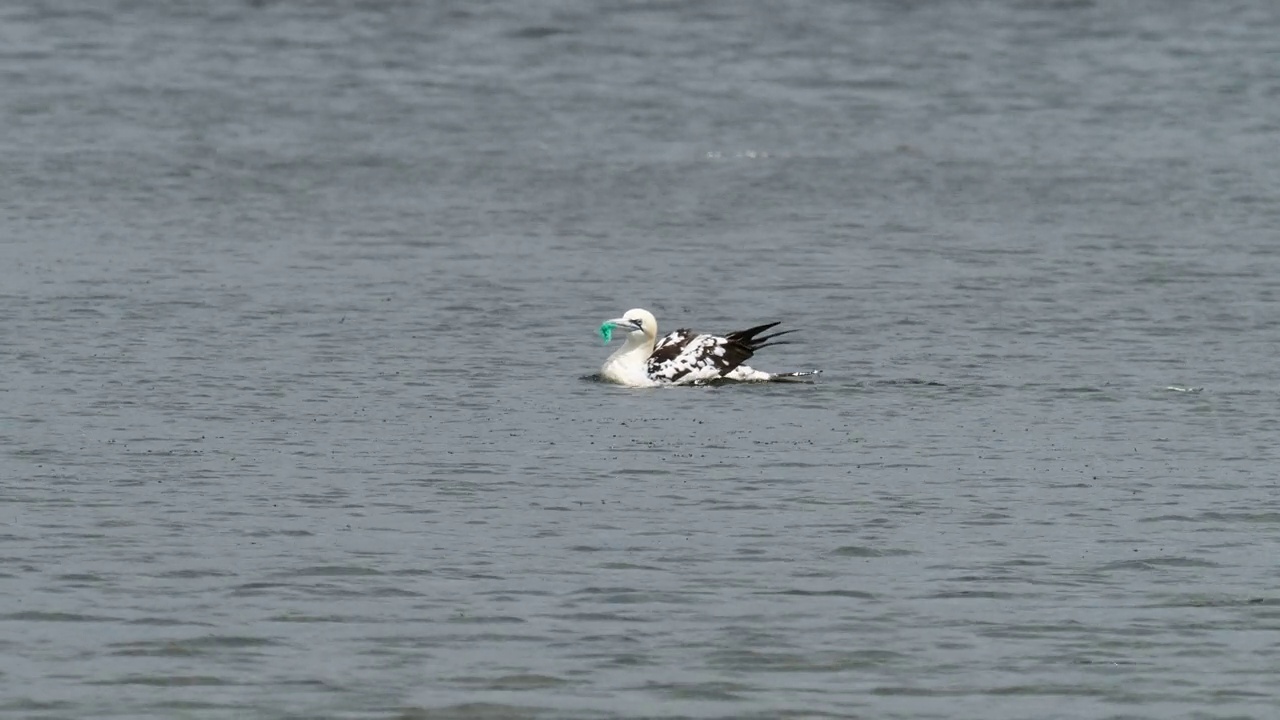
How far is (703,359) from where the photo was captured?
19562 mm

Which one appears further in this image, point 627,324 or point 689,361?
point 627,324

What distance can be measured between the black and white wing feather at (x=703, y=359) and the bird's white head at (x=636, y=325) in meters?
0.41

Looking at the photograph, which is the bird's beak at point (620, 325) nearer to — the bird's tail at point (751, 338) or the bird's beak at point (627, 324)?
the bird's beak at point (627, 324)

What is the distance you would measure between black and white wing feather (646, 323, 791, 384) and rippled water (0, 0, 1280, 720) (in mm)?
388

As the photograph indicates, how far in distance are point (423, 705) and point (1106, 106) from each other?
2947 centimetres

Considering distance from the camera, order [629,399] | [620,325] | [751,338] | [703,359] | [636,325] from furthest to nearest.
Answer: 1. [620,325]
2. [636,325]
3. [751,338]
4. [703,359]
5. [629,399]

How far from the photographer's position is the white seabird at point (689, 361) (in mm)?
19328

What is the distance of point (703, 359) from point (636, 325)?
0.86 meters

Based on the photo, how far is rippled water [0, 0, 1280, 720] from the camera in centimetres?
1101

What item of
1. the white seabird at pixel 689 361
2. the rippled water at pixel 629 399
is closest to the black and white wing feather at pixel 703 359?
the white seabird at pixel 689 361

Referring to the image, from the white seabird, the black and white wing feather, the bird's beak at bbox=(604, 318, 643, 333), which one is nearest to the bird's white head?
the bird's beak at bbox=(604, 318, 643, 333)

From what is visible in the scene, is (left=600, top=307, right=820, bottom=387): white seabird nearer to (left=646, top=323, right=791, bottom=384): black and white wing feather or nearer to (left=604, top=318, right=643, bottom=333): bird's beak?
(left=646, top=323, right=791, bottom=384): black and white wing feather

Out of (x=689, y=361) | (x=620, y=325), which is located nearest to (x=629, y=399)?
(x=689, y=361)

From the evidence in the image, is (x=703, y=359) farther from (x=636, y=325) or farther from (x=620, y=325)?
(x=620, y=325)
